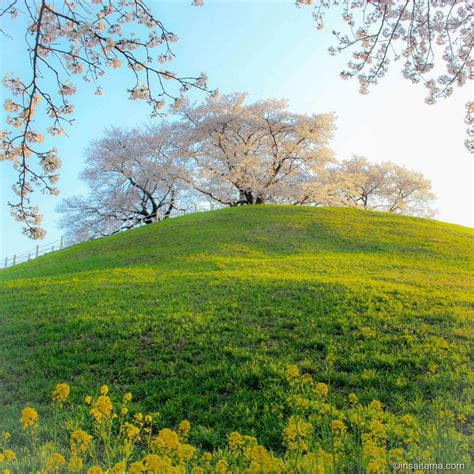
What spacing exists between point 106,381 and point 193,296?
3.91 meters

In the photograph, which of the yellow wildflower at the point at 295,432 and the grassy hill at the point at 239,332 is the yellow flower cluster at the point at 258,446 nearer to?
the yellow wildflower at the point at 295,432

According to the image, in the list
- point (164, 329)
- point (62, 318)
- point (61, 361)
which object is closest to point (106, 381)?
point (61, 361)

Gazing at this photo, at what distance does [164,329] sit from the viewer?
716cm

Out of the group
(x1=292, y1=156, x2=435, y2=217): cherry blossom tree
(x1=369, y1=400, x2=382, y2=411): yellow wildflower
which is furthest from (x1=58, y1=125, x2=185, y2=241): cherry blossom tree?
(x1=369, y1=400, x2=382, y2=411): yellow wildflower

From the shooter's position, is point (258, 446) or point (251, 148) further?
point (251, 148)

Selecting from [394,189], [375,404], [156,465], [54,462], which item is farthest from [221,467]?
[394,189]

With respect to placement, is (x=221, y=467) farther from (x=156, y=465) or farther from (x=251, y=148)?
(x=251, y=148)

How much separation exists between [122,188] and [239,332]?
90.4 ft

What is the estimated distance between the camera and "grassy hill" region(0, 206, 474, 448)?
496 centimetres

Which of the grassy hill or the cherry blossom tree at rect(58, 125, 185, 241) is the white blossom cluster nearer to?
the cherry blossom tree at rect(58, 125, 185, 241)

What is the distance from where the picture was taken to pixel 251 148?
30.4m

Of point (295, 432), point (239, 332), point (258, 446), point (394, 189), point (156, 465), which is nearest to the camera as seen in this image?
point (156, 465)

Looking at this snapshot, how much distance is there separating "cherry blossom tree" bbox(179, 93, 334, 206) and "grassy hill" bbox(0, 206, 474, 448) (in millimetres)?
15218

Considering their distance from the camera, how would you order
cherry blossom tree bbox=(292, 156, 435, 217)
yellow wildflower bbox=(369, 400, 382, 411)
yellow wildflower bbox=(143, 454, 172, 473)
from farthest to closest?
cherry blossom tree bbox=(292, 156, 435, 217), yellow wildflower bbox=(369, 400, 382, 411), yellow wildflower bbox=(143, 454, 172, 473)
